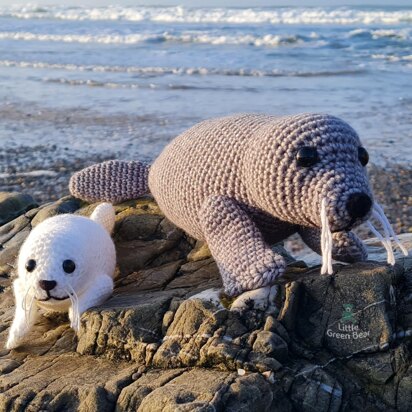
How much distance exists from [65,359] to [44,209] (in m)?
2.12

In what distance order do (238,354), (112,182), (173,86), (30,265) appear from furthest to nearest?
1. (173,86)
2. (112,182)
3. (30,265)
4. (238,354)

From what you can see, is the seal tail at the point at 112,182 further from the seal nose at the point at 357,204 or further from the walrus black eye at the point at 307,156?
the seal nose at the point at 357,204

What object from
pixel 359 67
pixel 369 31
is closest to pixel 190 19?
pixel 369 31

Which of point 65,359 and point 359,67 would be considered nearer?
point 65,359

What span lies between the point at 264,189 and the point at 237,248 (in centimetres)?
36

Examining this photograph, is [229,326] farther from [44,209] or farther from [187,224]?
[44,209]

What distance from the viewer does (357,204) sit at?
337 cm

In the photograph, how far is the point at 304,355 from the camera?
11.0 feet

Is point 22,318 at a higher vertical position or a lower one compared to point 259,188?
lower

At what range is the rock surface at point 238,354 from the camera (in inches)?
125

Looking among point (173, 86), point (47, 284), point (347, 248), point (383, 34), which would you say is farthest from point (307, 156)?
point (383, 34)

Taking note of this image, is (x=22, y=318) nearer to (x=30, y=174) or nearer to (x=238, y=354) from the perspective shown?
(x=238, y=354)

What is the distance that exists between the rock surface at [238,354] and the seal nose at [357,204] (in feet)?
1.05

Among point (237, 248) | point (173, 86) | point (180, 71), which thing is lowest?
point (180, 71)
